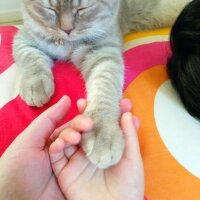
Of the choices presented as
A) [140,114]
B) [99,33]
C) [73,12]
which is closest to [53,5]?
[73,12]

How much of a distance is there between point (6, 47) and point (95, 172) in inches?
24.6

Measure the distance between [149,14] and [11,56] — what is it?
21.7 inches

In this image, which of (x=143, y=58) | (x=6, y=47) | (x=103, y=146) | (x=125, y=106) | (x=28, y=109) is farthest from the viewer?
(x=6, y=47)

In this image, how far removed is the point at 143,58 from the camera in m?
1.03

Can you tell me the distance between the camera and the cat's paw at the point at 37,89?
0.90 metres

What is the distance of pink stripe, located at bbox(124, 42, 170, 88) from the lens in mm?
999

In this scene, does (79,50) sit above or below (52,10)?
below

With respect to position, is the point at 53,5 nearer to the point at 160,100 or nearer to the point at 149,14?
the point at 160,100

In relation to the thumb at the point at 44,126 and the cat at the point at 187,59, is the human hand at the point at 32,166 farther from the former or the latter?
the cat at the point at 187,59

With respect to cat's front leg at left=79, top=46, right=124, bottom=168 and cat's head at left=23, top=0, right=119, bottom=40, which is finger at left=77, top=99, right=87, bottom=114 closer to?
cat's front leg at left=79, top=46, right=124, bottom=168

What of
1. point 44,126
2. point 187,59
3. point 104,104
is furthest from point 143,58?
point 44,126

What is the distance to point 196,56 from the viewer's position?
90 centimetres

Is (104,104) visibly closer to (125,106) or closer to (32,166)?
(125,106)

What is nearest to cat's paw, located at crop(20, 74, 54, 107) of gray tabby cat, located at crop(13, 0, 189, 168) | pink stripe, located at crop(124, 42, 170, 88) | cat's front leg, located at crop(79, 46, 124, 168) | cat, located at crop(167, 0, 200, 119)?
gray tabby cat, located at crop(13, 0, 189, 168)
